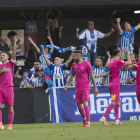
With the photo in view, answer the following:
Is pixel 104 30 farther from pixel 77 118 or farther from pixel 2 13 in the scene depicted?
pixel 77 118

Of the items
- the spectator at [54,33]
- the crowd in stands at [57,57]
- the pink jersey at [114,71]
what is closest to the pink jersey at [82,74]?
the pink jersey at [114,71]

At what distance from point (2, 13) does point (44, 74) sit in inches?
262

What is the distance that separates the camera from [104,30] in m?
20.8

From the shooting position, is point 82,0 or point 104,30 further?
point 104,30

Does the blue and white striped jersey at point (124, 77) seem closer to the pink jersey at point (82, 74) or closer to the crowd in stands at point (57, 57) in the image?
the crowd in stands at point (57, 57)

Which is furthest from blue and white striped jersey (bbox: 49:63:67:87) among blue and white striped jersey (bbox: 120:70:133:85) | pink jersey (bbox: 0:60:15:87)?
pink jersey (bbox: 0:60:15:87)

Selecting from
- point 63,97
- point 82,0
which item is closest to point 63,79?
point 63,97

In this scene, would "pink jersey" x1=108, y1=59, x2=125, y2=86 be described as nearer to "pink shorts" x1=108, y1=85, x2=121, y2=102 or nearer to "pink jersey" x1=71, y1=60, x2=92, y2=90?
"pink shorts" x1=108, y1=85, x2=121, y2=102

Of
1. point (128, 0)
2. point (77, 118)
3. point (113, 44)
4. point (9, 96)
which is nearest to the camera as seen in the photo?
point (9, 96)

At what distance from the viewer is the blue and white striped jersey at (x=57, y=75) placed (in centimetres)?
1366

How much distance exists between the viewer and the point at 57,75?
1369 cm

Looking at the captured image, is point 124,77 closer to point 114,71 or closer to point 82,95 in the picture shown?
point 114,71

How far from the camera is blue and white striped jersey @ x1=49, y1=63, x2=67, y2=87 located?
13.7m

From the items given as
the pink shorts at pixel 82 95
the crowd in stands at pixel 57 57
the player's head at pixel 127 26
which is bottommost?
the pink shorts at pixel 82 95
